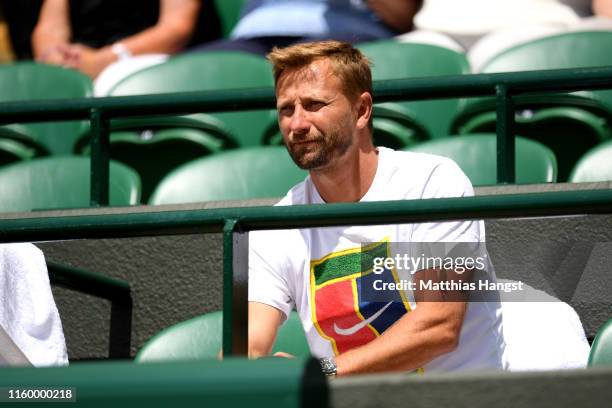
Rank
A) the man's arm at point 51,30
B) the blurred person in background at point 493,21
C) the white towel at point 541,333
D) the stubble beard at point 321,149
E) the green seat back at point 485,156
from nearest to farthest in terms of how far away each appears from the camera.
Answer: the white towel at point 541,333, the stubble beard at point 321,149, the green seat back at point 485,156, the blurred person in background at point 493,21, the man's arm at point 51,30

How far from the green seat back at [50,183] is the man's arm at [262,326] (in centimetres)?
118

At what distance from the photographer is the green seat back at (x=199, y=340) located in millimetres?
2949

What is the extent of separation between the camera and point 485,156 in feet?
12.0

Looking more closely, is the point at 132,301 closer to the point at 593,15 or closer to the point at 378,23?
the point at 378,23

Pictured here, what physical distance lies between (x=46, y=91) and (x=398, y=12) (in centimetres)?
135

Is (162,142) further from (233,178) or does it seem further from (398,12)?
(398,12)

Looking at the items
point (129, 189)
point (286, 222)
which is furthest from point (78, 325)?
point (286, 222)

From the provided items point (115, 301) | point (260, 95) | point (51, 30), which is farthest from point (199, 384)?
point (51, 30)

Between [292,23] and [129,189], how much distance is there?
1.20m

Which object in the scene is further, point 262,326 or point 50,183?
point 50,183

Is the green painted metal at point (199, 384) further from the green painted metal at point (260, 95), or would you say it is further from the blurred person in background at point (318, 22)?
the blurred person in background at point (318, 22)

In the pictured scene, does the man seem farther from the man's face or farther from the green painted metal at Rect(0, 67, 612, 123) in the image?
the green painted metal at Rect(0, 67, 612, 123)

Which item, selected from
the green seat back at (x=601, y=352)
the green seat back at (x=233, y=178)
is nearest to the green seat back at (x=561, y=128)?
the green seat back at (x=233, y=178)

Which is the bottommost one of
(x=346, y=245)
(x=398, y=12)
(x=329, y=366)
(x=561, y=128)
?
(x=329, y=366)
